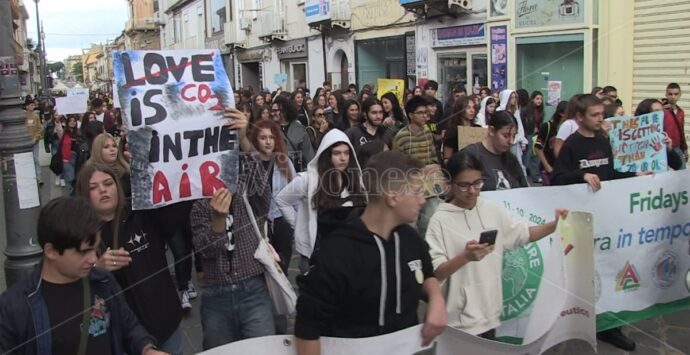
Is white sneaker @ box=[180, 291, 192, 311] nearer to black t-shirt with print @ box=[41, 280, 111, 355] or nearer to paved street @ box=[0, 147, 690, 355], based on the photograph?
paved street @ box=[0, 147, 690, 355]

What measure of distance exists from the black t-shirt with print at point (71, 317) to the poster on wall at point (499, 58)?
14227mm

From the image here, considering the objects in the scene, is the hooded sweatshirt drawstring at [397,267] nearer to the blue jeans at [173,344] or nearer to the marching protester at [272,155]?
the blue jeans at [173,344]

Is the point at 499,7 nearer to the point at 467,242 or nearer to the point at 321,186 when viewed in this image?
the point at 321,186

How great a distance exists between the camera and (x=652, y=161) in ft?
18.2

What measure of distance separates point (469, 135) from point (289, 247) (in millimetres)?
2770

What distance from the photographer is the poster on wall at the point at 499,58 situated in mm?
15602

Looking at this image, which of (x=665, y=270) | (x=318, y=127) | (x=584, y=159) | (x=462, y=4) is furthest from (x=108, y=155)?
(x=462, y=4)

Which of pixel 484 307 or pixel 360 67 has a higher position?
pixel 360 67

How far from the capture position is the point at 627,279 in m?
4.68

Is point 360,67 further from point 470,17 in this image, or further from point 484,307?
point 484,307

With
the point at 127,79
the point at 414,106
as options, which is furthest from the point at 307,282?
the point at 414,106

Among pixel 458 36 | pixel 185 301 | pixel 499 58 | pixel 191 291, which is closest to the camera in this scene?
pixel 185 301

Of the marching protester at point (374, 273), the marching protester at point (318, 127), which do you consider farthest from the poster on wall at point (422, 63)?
the marching protester at point (374, 273)

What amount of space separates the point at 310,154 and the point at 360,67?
593 inches
